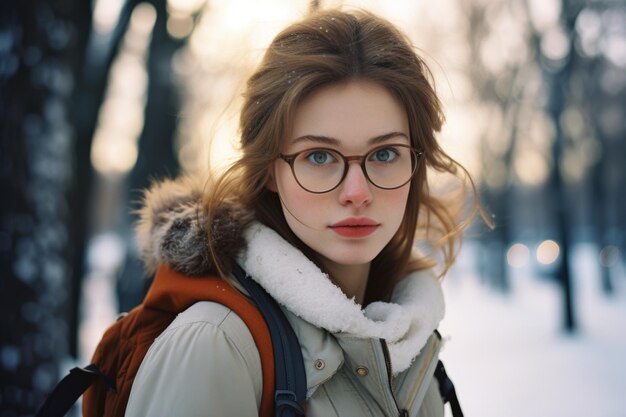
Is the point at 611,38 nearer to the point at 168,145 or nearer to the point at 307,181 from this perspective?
the point at 168,145

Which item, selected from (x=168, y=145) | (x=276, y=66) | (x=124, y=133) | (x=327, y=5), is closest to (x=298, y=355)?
(x=276, y=66)

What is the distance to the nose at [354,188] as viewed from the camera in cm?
153

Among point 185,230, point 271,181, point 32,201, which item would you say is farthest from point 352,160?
point 32,201

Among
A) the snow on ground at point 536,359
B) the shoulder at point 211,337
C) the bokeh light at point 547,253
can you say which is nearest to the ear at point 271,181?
the shoulder at point 211,337

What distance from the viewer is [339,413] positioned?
1.44 meters

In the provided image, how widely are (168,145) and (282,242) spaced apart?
7.20m

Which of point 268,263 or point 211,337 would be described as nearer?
point 211,337

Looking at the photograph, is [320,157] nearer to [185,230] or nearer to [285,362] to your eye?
[185,230]

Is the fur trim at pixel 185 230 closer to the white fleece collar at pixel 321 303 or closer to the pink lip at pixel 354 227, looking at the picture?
the white fleece collar at pixel 321 303

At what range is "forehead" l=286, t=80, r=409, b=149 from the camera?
1542 millimetres

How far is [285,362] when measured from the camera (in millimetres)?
1360

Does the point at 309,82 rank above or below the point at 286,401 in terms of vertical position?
above

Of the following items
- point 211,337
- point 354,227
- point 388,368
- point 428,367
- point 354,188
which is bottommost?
point 428,367

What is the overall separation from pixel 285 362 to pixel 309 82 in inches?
31.2
